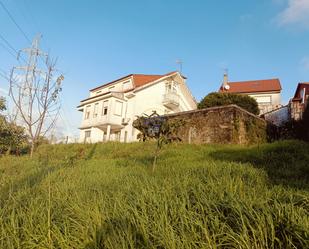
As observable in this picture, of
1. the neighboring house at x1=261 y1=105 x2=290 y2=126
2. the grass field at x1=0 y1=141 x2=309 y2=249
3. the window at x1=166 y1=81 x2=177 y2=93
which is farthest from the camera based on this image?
the window at x1=166 y1=81 x2=177 y2=93

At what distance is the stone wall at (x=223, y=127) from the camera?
397 inches

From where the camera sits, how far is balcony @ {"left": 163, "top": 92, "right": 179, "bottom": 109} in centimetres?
2611

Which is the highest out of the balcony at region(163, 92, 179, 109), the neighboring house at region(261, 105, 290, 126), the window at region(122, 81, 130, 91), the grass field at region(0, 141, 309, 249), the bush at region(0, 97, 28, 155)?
the window at region(122, 81, 130, 91)

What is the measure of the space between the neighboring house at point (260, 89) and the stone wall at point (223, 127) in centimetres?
1818

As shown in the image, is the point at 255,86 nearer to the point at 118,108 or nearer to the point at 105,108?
the point at 118,108

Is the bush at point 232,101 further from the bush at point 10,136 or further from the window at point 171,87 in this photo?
the bush at point 10,136

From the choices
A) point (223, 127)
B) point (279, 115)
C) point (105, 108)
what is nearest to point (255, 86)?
point (279, 115)

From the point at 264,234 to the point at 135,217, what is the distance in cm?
126

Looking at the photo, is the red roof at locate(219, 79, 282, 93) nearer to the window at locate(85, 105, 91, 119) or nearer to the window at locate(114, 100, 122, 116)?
the window at locate(114, 100, 122, 116)

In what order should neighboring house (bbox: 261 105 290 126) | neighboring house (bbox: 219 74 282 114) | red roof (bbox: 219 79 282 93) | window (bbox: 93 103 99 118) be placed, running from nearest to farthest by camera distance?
neighboring house (bbox: 261 105 290 126)
window (bbox: 93 103 99 118)
neighboring house (bbox: 219 74 282 114)
red roof (bbox: 219 79 282 93)

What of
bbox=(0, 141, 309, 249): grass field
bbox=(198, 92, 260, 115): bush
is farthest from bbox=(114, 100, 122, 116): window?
bbox=(0, 141, 309, 249): grass field

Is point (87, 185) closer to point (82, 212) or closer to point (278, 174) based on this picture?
point (82, 212)

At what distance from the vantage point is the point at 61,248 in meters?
2.36

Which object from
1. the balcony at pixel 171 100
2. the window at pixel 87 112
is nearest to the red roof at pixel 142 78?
the balcony at pixel 171 100
